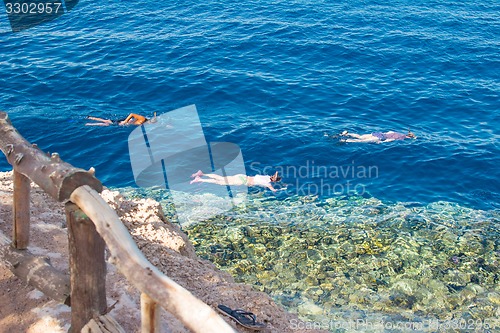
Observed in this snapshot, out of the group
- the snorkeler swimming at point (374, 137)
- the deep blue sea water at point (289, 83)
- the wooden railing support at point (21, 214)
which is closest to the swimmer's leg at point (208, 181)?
the deep blue sea water at point (289, 83)

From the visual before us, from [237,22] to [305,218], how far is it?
20097 mm

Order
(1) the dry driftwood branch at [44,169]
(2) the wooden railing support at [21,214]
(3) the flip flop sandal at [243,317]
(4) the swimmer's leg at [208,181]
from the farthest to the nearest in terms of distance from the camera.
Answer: (4) the swimmer's leg at [208,181] → (3) the flip flop sandal at [243,317] → (2) the wooden railing support at [21,214] → (1) the dry driftwood branch at [44,169]

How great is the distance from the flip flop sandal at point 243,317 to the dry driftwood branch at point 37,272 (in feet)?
8.41

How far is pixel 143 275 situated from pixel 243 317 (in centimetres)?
370

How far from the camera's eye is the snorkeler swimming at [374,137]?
2042 centimetres

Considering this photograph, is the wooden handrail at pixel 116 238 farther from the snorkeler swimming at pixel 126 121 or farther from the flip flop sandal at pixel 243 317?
the snorkeler swimming at pixel 126 121

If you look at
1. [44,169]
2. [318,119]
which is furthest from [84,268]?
[318,119]

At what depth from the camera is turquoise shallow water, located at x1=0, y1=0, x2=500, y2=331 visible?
12.4 meters

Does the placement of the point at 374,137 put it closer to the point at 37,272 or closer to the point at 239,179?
the point at 239,179

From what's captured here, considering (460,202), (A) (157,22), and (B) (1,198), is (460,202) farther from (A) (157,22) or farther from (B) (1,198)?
(A) (157,22)

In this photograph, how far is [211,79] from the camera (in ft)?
83.6

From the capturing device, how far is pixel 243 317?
25.6 feet

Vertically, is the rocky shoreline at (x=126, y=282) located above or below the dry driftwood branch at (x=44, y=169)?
below

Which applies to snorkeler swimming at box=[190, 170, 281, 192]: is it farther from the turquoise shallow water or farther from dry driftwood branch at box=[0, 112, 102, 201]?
dry driftwood branch at box=[0, 112, 102, 201]
